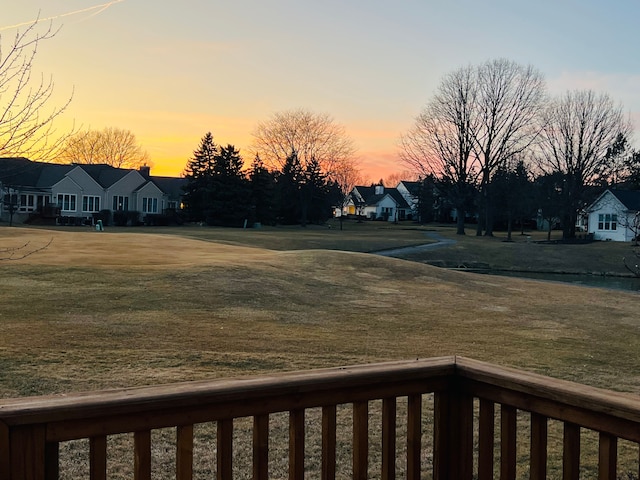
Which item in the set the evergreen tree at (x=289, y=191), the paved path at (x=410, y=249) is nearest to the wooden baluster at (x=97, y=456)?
the paved path at (x=410, y=249)

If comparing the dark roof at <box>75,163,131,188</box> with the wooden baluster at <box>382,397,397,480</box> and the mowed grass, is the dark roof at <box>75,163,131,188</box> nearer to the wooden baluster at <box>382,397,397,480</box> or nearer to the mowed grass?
the mowed grass

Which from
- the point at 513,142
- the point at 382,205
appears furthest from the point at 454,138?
the point at 382,205

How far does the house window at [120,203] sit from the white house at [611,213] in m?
45.1

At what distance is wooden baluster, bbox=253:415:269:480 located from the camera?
2.70 metres

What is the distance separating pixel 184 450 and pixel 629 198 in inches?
2628

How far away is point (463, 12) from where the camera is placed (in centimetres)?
1584

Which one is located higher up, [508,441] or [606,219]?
[606,219]

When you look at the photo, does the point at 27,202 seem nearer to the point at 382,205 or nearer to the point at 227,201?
the point at 227,201

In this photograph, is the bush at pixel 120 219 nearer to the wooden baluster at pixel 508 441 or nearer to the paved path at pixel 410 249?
the paved path at pixel 410 249

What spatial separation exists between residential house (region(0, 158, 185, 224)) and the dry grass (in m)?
36.4

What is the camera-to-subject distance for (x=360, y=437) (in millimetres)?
2939

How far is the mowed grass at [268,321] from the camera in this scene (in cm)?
878

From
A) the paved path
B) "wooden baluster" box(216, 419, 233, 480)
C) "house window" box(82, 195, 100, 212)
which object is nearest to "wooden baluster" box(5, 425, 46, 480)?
"wooden baluster" box(216, 419, 233, 480)

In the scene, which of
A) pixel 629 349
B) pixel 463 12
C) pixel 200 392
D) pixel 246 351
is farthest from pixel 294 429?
pixel 463 12
